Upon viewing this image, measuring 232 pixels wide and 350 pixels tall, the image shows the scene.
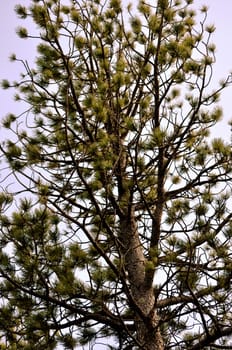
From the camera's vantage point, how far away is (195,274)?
3.49 meters

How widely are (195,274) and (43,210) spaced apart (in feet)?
3.64

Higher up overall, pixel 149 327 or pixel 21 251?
pixel 21 251

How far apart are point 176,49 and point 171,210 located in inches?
50.7

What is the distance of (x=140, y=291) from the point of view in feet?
13.1

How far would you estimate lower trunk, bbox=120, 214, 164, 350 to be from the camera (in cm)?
367

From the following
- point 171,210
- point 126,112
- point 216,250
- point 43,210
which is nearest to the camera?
point 43,210

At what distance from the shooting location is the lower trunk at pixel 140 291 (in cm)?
367

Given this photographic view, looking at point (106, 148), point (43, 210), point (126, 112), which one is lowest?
point (43, 210)

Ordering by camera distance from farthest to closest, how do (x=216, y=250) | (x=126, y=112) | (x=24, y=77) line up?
1. (x=24, y=77)
2. (x=126, y=112)
3. (x=216, y=250)

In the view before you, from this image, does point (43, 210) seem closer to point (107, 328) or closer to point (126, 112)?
point (107, 328)

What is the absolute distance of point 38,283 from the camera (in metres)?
3.47

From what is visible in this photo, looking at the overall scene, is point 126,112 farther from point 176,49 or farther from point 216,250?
point 216,250

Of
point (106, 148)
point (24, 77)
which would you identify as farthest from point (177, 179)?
point (24, 77)

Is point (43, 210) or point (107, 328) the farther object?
point (107, 328)
